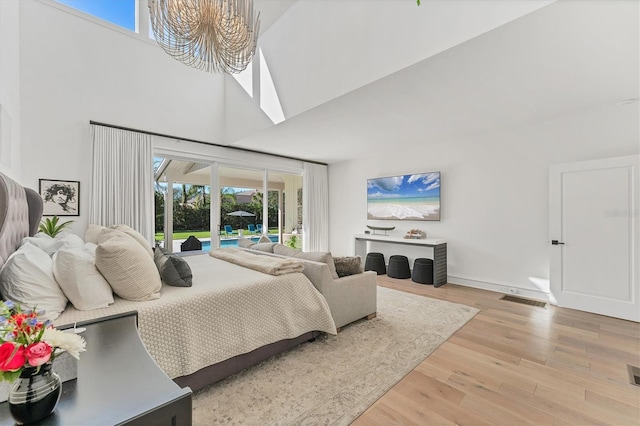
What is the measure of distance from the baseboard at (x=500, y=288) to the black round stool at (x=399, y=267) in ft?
2.37

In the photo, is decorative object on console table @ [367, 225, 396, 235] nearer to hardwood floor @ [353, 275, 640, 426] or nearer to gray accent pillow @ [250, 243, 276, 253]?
hardwood floor @ [353, 275, 640, 426]

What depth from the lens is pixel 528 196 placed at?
13.0 feet

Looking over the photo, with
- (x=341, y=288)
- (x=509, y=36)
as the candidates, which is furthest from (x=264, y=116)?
(x=509, y=36)

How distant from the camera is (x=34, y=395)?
67 cm

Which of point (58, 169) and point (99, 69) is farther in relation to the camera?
point (99, 69)

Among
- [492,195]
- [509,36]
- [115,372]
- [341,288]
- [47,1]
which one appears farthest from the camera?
[492,195]

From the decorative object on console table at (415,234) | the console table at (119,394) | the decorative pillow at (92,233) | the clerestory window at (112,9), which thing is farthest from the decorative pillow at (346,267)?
the clerestory window at (112,9)

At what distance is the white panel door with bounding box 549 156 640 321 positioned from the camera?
3072mm

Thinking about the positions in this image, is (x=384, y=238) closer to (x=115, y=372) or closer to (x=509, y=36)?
A: (x=509, y=36)

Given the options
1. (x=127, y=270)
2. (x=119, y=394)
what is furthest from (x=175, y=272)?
(x=119, y=394)

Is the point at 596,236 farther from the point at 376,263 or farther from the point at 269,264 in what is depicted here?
the point at 269,264

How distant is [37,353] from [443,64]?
3.00 metres

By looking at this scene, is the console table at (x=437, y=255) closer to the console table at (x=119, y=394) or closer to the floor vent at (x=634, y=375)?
Answer: the floor vent at (x=634, y=375)

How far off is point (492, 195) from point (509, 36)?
285 centimetres
